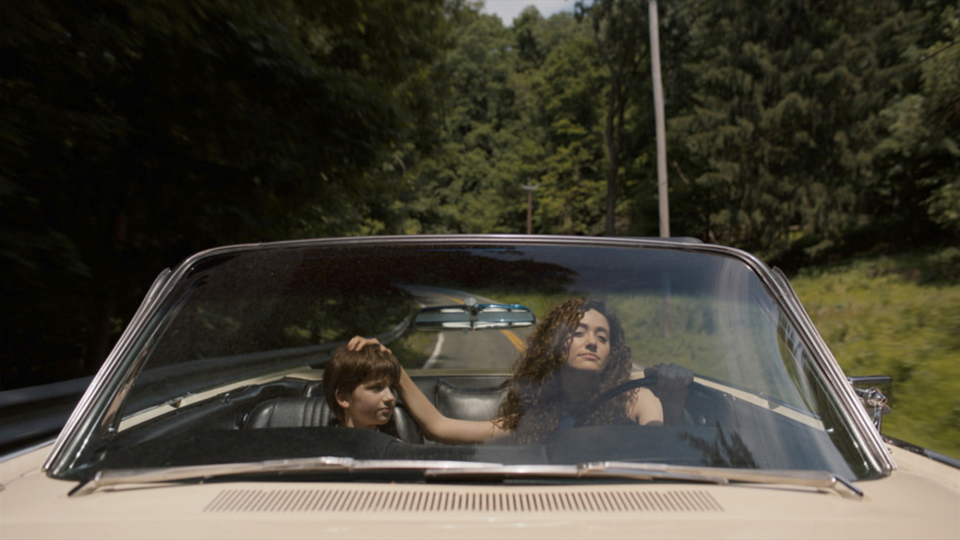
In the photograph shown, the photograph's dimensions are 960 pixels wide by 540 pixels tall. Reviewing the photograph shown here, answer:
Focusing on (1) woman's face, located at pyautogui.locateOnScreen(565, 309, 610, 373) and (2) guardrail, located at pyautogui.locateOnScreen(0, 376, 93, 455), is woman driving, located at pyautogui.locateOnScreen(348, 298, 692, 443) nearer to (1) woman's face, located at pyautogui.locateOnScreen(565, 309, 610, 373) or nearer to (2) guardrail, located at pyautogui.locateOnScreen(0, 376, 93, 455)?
(1) woman's face, located at pyautogui.locateOnScreen(565, 309, 610, 373)

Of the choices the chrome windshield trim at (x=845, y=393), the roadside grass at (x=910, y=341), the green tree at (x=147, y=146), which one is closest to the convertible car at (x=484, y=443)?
the chrome windshield trim at (x=845, y=393)

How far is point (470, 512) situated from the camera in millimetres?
1370

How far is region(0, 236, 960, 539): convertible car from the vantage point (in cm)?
138

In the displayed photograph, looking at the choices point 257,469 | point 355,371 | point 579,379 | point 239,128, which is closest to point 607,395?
point 579,379

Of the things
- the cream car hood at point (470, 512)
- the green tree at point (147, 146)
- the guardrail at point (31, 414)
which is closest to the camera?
the cream car hood at point (470, 512)

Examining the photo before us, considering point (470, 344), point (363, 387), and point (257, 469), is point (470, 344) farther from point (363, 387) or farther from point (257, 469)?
point (257, 469)

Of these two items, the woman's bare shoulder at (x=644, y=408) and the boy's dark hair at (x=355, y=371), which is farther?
the boy's dark hair at (x=355, y=371)

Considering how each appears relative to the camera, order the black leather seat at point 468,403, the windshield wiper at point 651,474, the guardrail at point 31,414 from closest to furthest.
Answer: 1. the windshield wiper at point 651,474
2. the black leather seat at point 468,403
3. the guardrail at point 31,414

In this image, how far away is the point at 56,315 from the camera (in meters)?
5.50

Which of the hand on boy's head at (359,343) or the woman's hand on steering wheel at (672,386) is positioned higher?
the hand on boy's head at (359,343)

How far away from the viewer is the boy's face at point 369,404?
235 cm

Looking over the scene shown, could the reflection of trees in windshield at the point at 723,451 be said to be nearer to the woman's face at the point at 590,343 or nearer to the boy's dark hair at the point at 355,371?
the woman's face at the point at 590,343

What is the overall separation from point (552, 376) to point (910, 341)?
1032 cm

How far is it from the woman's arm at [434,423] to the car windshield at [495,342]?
5cm
